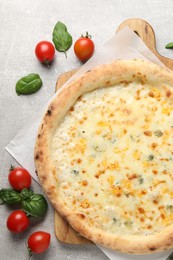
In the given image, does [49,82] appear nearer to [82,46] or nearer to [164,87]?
[82,46]

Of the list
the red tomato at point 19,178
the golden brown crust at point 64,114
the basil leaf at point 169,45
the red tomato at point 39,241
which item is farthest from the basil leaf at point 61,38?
the red tomato at point 39,241

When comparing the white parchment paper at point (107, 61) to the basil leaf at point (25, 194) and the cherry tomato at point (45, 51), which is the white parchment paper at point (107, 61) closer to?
the basil leaf at point (25, 194)

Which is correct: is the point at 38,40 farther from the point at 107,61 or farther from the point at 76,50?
the point at 107,61

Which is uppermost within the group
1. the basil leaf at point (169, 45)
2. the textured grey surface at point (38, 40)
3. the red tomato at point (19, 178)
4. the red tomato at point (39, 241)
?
the textured grey surface at point (38, 40)

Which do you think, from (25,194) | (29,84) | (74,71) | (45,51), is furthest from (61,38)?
(25,194)

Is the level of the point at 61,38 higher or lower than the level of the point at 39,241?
higher

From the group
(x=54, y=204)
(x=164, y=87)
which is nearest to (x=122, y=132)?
(x=164, y=87)

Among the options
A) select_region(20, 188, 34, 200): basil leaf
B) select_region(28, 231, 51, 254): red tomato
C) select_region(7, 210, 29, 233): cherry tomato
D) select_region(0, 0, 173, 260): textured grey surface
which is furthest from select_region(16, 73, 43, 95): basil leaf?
select_region(28, 231, 51, 254): red tomato
